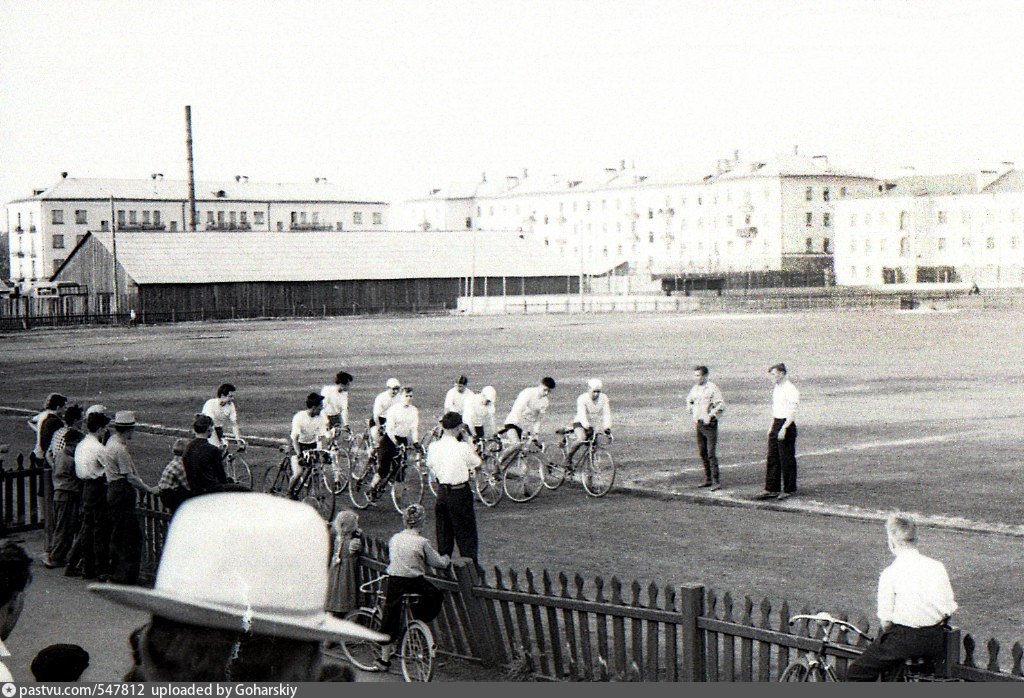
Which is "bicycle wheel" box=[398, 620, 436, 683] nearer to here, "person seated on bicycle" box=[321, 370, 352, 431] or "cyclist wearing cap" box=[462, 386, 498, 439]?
"cyclist wearing cap" box=[462, 386, 498, 439]

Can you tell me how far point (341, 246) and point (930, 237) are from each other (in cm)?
4278

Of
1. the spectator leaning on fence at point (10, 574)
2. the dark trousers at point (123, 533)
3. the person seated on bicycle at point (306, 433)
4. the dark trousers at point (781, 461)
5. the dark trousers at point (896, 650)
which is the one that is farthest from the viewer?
the dark trousers at point (781, 461)

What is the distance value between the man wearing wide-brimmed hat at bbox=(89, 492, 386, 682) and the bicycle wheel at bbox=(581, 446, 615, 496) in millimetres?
13771

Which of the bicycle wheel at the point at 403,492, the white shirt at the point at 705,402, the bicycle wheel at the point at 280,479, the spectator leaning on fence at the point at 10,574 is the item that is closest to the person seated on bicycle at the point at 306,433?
the bicycle wheel at the point at 280,479

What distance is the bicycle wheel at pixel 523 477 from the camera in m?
15.6

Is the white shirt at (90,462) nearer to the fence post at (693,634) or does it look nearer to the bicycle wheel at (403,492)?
the bicycle wheel at (403,492)

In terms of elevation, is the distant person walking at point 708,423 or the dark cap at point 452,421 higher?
the dark cap at point 452,421

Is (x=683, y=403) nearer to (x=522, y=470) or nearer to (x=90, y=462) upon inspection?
(x=522, y=470)

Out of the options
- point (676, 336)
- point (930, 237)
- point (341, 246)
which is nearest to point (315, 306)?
point (341, 246)

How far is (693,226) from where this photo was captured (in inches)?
4582

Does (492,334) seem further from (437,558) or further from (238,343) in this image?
(437,558)

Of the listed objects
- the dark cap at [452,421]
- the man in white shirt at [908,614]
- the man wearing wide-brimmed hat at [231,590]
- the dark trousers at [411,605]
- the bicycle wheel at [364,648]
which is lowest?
the bicycle wheel at [364,648]

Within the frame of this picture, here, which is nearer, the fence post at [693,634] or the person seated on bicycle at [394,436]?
the fence post at [693,634]

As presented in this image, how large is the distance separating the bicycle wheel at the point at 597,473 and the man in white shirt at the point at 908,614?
929 centimetres
